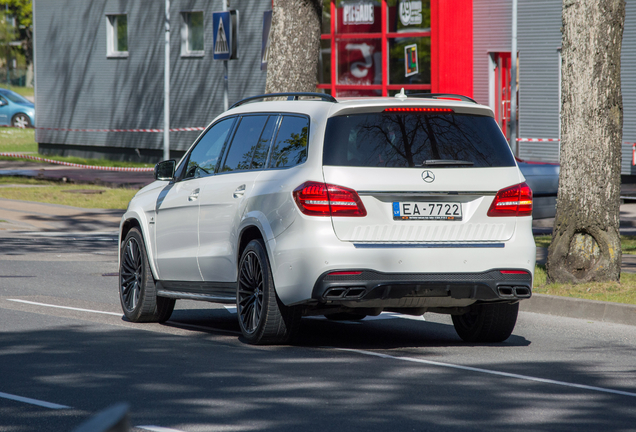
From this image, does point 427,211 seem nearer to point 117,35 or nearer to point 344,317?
point 344,317

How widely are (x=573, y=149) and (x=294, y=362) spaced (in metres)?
4.44

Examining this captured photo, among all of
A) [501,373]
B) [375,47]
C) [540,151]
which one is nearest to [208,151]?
[501,373]

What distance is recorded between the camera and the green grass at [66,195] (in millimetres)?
21031

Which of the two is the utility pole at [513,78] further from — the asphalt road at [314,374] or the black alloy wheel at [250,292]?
the black alloy wheel at [250,292]

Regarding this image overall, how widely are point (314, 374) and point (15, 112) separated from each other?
42157 mm

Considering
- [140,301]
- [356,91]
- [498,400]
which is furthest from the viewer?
[356,91]

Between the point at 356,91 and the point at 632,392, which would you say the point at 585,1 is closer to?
the point at 632,392

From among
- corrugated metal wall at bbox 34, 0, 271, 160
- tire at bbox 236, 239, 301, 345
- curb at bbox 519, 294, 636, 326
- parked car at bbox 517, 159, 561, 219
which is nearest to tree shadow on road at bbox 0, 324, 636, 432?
tire at bbox 236, 239, 301, 345

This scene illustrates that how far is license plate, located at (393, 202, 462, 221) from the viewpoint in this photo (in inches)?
275

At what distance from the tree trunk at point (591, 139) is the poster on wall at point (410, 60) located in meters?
13.4

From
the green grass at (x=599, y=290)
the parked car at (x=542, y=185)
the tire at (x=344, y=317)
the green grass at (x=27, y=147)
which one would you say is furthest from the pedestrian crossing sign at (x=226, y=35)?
the green grass at (x=27, y=147)

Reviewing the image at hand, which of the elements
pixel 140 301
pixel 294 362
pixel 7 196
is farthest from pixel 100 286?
pixel 7 196

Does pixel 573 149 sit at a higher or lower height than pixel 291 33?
lower

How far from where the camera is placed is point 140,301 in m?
8.72
